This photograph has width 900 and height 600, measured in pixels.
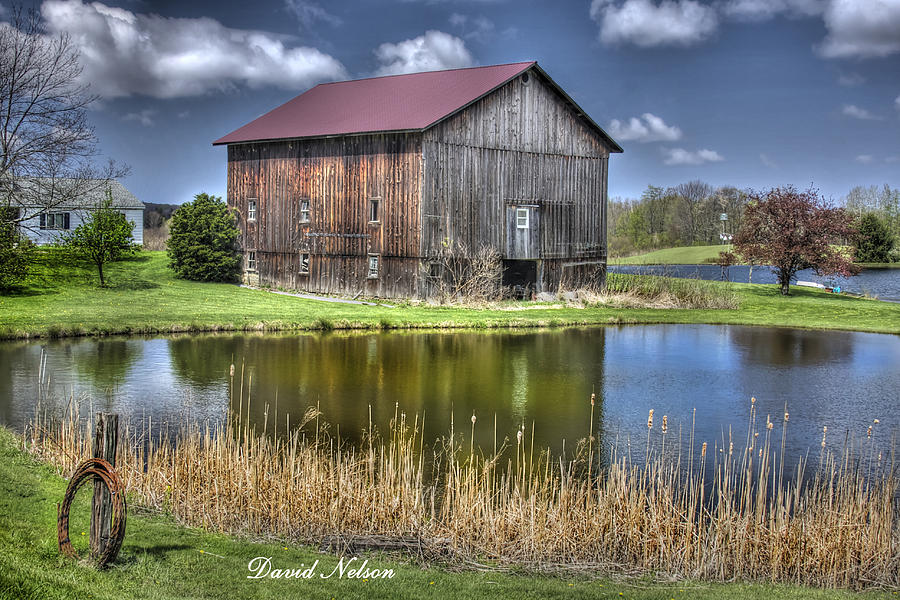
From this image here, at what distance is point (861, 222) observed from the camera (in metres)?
79.7

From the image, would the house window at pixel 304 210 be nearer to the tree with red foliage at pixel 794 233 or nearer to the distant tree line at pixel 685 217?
the tree with red foliage at pixel 794 233

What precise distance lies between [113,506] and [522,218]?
94.5ft

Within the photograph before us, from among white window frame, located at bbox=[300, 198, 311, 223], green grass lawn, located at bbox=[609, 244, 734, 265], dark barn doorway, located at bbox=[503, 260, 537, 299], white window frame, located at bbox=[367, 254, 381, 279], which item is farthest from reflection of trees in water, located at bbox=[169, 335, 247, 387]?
green grass lawn, located at bbox=[609, 244, 734, 265]

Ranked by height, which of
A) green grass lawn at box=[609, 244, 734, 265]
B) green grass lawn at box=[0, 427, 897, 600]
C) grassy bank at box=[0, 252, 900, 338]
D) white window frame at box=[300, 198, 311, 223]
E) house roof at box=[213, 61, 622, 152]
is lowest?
green grass lawn at box=[0, 427, 897, 600]

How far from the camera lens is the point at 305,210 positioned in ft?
120

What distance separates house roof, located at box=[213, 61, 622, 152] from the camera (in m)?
33.1

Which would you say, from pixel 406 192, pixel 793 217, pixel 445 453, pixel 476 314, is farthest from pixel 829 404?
pixel 793 217

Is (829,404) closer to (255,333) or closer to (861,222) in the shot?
(255,333)

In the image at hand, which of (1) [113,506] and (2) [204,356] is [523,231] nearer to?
(2) [204,356]

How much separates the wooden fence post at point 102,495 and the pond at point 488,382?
4.93 m

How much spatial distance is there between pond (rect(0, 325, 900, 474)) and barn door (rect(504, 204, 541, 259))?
8.88 m

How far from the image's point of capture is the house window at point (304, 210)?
36466mm

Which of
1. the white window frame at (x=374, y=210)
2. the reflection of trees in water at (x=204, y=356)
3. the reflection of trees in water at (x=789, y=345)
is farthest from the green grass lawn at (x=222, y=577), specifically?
the white window frame at (x=374, y=210)

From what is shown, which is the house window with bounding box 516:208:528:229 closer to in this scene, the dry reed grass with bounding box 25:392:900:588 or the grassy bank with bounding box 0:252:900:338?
the grassy bank with bounding box 0:252:900:338
